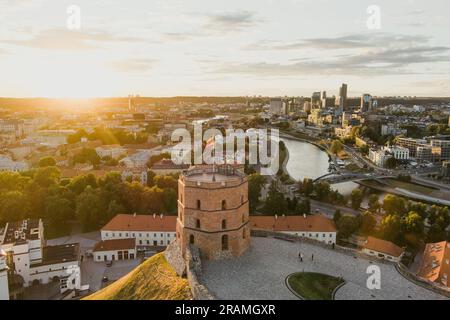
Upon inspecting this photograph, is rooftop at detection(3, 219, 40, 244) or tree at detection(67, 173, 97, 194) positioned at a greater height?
tree at detection(67, 173, 97, 194)

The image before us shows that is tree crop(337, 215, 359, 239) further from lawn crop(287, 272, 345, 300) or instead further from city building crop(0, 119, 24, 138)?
city building crop(0, 119, 24, 138)

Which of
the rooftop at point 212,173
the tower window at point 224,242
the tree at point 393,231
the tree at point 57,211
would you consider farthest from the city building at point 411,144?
the tower window at point 224,242

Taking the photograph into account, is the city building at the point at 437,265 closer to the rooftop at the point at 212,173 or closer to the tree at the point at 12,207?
the rooftop at the point at 212,173

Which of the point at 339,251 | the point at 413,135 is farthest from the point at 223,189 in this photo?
the point at 413,135

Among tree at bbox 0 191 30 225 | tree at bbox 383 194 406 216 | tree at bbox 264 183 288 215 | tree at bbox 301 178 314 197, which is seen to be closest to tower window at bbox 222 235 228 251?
tree at bbox 264 183 288 215

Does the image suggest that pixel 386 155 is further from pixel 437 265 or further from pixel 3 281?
pixel 3 281
